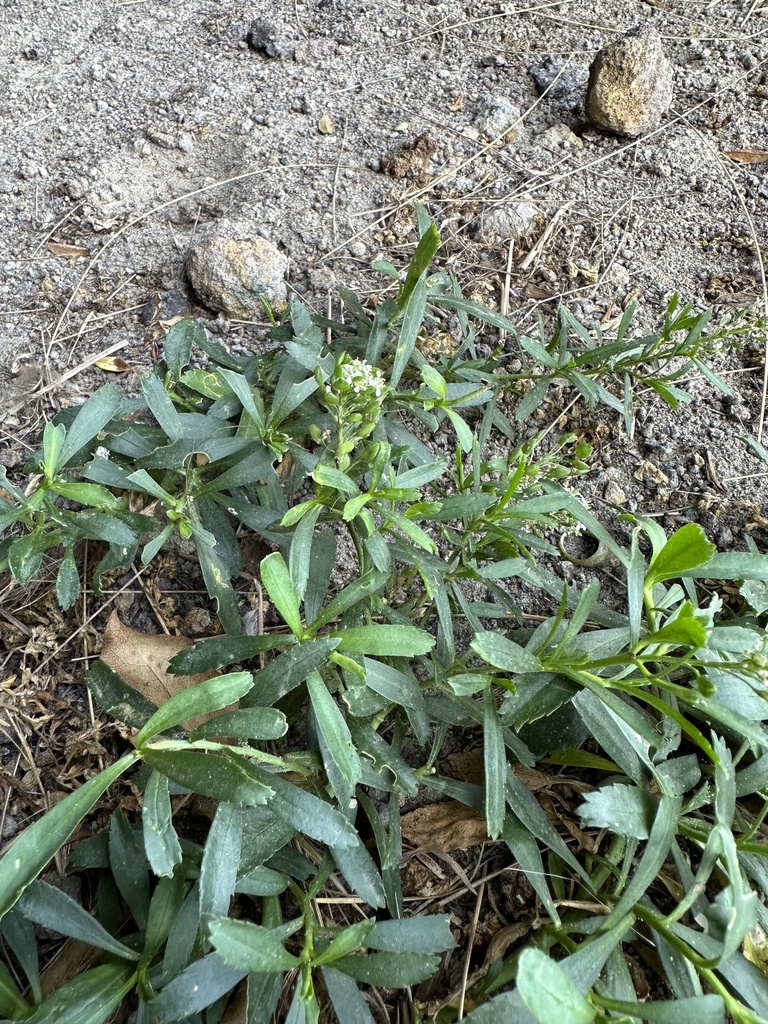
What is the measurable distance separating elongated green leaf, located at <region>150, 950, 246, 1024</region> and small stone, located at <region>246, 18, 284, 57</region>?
262cm

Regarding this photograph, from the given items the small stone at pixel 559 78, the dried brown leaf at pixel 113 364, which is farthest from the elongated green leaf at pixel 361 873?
the small stone at pixel 559 78

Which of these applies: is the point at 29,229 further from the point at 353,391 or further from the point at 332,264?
the point at 353,391

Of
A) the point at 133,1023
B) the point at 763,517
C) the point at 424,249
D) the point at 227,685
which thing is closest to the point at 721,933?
the point at 227,685

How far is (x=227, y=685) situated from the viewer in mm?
1023

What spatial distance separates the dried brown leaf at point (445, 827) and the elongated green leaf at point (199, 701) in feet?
1.62

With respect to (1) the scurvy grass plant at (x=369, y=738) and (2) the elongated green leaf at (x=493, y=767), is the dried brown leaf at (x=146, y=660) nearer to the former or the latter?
(1) the scurvy grass plant at (x=369, y=738)

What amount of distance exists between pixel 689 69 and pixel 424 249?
176 centimetres

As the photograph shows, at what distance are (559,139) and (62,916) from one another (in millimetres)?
2450

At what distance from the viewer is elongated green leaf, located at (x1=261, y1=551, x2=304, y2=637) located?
1.07 meters

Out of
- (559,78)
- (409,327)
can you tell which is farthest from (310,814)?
(559,78)

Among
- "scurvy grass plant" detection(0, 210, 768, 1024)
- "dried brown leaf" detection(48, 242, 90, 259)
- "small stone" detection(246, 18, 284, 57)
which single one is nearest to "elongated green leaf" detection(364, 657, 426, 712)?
"scurvy grass plant" detection(0, 210, 768, 1024)

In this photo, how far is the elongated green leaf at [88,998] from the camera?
1.00 meters

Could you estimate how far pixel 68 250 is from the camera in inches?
78.9

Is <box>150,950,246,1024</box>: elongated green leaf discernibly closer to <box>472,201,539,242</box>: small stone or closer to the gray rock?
the gray rock
